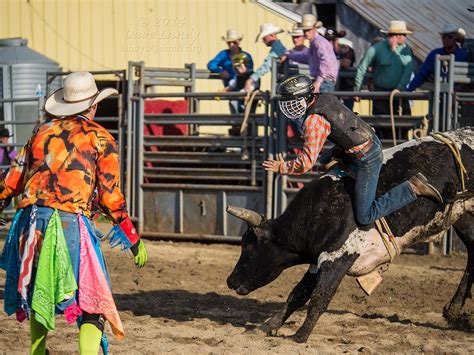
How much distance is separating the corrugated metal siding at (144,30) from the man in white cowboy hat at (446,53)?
6317 mm

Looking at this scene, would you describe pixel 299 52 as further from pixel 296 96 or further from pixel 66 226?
pixel 66 226

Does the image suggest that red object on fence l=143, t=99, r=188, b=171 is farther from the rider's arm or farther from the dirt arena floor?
the rider's arm

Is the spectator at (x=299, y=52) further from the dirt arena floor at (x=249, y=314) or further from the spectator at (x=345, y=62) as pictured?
the dirt arena floor at (x=249, y=314)

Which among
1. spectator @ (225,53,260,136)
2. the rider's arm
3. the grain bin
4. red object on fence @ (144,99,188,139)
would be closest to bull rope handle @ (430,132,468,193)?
the rider's arm

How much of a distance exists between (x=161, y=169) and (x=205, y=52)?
18.5 feet

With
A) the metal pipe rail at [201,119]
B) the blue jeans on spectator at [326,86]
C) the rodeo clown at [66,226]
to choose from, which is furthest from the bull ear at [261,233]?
the metal pipe rail at [201,119]

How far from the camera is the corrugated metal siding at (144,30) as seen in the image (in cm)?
1706

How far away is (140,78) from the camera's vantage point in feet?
40.5

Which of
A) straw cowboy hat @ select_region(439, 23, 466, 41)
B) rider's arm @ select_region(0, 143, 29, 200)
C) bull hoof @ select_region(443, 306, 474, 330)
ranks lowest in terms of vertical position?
bull hoof @ select_region(443, 306, 474, 330)

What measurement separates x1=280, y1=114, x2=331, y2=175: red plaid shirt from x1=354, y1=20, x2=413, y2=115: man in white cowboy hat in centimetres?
437

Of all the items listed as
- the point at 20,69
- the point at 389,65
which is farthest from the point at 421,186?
Result: the point at 20,69

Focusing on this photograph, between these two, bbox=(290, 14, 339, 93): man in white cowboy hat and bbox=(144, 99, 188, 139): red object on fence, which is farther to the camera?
bbox=(144, 99, 188, 139): red object on fence

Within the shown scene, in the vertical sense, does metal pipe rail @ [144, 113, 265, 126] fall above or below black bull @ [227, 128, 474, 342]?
above

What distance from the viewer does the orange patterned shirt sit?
4988 mm
